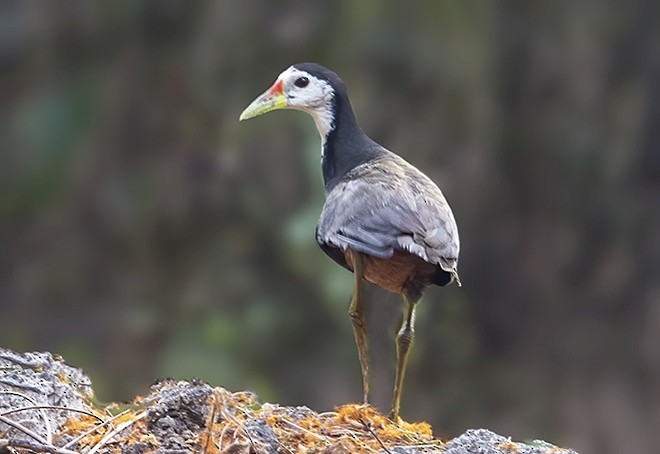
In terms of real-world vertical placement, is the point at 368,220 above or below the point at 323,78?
below

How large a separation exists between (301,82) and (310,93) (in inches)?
1.6

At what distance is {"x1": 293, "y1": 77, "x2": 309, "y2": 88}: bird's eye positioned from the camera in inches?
138

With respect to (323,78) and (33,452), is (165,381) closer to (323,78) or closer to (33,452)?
(33,452)

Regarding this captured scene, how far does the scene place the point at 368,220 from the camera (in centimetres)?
300

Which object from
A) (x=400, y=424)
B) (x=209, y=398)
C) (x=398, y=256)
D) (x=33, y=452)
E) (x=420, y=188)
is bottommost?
(x=33, y=452)

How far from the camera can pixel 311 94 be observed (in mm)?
3482

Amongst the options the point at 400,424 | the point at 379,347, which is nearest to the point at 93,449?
the point at 400,424

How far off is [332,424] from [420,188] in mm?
695

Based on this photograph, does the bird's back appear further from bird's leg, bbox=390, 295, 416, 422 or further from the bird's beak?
the bird's beak

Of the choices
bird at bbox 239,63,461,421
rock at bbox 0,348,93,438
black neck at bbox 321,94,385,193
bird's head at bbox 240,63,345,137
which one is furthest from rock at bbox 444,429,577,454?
bird's head at bbox 240,63,345,137

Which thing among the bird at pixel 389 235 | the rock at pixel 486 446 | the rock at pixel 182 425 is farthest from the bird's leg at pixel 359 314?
the rock at pixel 486 446

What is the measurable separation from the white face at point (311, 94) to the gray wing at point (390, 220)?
34 centimetres

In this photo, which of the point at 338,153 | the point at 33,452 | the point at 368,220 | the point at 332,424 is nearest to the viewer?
the point at 33,452

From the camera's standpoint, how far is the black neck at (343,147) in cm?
338
